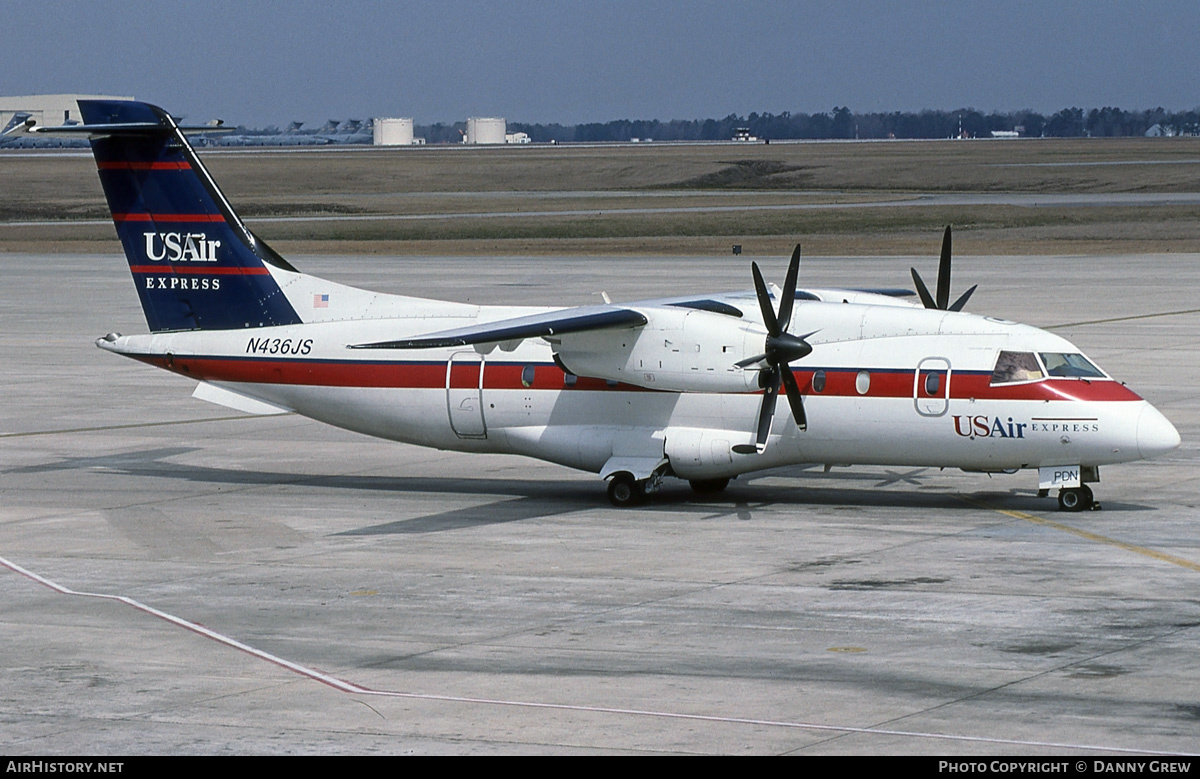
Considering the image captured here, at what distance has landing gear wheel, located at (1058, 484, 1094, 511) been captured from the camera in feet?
80.0

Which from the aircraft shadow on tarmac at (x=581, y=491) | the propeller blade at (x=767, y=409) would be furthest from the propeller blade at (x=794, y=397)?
the aircraft shadow on tarmac at (x=581, y=491)

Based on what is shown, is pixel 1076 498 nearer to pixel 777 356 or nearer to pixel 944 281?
pixel 944 281

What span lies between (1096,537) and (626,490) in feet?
24.0

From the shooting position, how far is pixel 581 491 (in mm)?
27859

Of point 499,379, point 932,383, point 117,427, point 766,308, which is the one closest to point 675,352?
point 766,308

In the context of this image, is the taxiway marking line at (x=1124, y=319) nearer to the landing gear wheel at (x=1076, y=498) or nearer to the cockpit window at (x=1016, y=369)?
the landing gear wheel at (x=1076, y=498)

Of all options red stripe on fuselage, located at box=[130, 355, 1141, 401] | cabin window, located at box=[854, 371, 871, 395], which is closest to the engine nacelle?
red stripe on fuselage, located at box=[130, 355, 1141, 401]

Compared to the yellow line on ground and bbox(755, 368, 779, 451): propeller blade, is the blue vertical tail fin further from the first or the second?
the yellow line on ground

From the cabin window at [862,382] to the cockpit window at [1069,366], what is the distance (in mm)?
2634

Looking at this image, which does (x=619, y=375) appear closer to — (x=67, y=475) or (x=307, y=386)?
(x=307, y=386)

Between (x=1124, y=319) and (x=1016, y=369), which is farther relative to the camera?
(x=1124, y=319)

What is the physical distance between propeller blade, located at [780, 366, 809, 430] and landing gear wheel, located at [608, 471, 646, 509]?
9.58ft

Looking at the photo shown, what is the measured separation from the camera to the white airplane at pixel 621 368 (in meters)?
24.1

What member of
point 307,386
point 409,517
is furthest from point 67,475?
point 409,517
